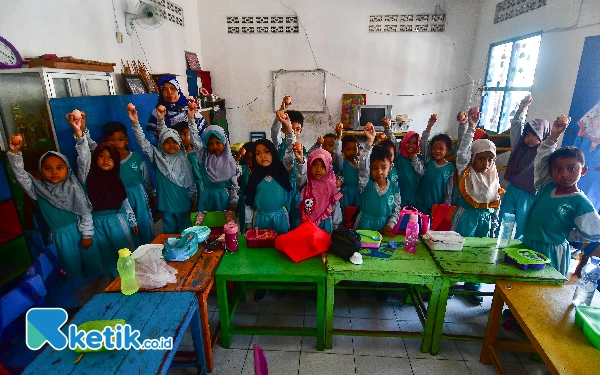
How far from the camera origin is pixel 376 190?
103 inches

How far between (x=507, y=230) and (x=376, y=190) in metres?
0.94

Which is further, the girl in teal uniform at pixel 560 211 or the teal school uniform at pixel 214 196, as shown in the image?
the teal school uniform at pixel 214 196

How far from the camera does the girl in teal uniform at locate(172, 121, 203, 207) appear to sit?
3.25 metres

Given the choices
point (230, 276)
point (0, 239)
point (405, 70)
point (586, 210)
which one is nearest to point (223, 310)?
point (230, 276)

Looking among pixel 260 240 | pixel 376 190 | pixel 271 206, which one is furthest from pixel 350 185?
pixel 260 240

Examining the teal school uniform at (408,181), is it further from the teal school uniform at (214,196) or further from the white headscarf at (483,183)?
the teal school uniform at (214,196)

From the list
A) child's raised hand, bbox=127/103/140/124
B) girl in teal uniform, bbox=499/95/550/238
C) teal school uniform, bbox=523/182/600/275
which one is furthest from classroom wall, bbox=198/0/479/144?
teal school uniform, bbox=523/182/600/275

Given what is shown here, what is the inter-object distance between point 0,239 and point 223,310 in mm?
1716

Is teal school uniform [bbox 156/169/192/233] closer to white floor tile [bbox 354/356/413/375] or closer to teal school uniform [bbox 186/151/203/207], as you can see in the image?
teal school uniform [bbox 186/151/203/207]

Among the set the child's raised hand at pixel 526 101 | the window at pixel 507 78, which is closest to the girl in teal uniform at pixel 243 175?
the child's raised hand at pixel 526 101

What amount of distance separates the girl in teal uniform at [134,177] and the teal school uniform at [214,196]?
548 millimetres

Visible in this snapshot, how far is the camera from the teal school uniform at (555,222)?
2055mm

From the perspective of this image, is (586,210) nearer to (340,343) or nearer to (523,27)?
(340,343)

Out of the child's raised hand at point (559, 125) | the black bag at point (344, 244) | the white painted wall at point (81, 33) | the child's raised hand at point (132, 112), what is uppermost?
the white painted wall at point (81, 33)
